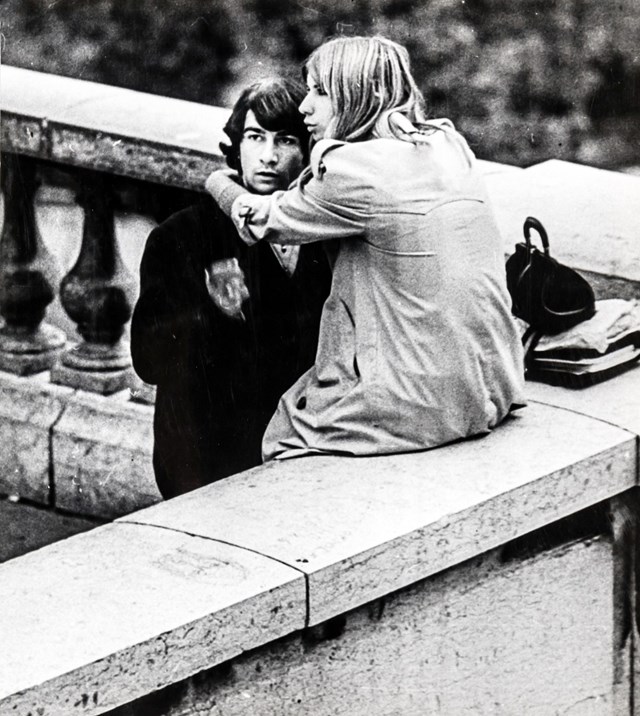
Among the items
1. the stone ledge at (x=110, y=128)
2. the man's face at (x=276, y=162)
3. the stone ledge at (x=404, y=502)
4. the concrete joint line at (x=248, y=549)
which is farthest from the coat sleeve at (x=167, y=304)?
the concrete joint line at (x=248, y=549)

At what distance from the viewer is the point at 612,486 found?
5.72 metres

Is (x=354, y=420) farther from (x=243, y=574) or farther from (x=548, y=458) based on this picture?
(x=243, y=574)

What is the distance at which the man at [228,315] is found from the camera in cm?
606

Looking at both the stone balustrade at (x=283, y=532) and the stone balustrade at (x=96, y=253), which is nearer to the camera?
the stone balustrade at (x=283, y=532)

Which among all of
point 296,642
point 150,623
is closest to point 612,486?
point 296,642

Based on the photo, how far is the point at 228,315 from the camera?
20.7ft

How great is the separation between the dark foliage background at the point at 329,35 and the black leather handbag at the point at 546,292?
652 mm

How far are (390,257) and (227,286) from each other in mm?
759

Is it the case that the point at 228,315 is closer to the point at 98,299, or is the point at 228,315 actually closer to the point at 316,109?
the point at 98,299

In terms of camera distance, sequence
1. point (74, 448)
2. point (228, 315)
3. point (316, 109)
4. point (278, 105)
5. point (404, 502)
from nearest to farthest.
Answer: point (404, 502) → point (316, 109) → point (278, 105) → point (228, 315) → point (74, 448)

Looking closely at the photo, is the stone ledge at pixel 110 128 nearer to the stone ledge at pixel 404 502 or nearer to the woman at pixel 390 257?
the woman at pixel 390 257

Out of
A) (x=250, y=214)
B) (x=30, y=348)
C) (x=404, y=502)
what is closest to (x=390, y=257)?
(x=250, y=214)

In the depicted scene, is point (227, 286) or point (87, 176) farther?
point (87, 176)

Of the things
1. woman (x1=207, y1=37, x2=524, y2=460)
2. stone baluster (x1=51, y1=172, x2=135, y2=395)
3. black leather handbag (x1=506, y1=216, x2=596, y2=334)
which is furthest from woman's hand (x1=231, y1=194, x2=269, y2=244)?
black leather handbag (x1=506, y1=216, x2=596, y2=334)
